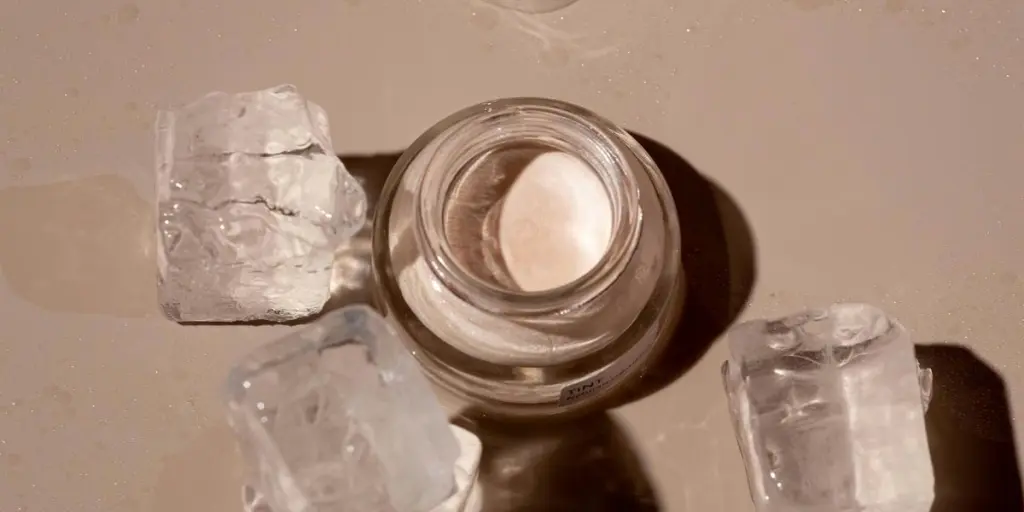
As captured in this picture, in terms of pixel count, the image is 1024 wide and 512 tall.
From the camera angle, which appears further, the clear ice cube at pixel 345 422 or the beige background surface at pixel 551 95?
the beige background surface at pixel 551 95

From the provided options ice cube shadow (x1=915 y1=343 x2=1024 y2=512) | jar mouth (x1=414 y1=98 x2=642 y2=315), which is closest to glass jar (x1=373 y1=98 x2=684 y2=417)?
jar mouth (x1=414 y1=98 x2=642 y2=315)

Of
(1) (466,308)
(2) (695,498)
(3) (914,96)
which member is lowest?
(2) (695,498)

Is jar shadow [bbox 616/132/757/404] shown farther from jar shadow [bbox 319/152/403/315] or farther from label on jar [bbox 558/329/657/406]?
jar shadow [bbox 319/152/403/315]

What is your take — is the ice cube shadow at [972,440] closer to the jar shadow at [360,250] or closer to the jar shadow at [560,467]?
the jar shadow at [560,467]

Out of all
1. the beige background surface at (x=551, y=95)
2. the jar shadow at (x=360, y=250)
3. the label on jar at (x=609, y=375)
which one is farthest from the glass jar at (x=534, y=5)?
the label on jar at (x=609, y=375)

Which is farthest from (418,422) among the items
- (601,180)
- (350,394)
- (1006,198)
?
(1006,198)

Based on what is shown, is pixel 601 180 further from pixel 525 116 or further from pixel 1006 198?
pixel 1006 198

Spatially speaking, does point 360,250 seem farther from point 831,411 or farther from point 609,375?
point 831,411

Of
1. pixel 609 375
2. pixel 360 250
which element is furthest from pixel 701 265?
pixel 360 250
